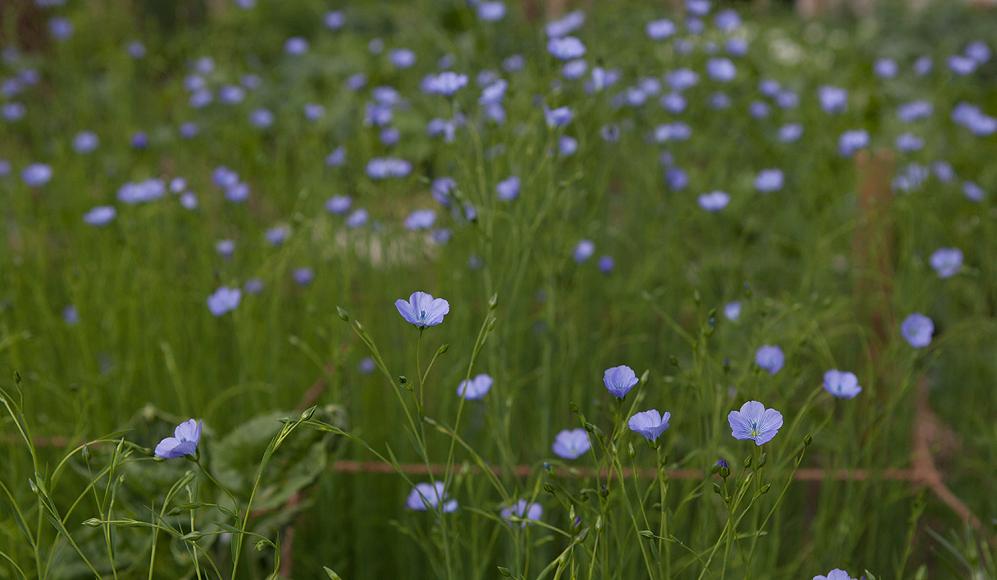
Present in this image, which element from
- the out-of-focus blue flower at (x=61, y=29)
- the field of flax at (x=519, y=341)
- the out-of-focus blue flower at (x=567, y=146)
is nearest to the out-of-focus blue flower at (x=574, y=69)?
the field of flax at (x=519, y=341)

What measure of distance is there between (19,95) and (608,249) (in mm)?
2725

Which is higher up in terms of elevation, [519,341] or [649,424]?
[649,424]

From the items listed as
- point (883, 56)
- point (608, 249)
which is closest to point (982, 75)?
point (883, 56)

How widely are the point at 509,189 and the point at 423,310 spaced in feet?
2.34

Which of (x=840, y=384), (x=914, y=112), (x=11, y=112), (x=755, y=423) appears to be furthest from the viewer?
(x=11, y=112)

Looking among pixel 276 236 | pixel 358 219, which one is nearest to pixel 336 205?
pixel 358 219

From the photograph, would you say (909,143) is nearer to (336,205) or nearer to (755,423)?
(336,205)

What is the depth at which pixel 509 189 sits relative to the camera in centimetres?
175

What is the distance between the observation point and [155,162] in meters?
3.32

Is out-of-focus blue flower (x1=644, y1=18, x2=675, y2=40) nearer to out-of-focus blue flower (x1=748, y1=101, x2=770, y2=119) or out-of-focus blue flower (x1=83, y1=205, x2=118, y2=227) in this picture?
out-of-focus blue flower (x1=748, y1=101, x2=770, y2=119)

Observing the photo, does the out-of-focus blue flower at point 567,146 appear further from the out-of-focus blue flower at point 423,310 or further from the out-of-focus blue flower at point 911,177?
the out-of-focus blue flower at point 423,310

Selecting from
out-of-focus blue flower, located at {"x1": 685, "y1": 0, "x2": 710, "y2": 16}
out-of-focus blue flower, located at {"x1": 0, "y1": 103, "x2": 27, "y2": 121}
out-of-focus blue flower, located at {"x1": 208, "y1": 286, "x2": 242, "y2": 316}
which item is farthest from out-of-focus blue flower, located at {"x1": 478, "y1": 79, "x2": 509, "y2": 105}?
out-of-focus blue flower, located at {"x1": 0, "y1": 103, "x2": 27, "y2": 121}

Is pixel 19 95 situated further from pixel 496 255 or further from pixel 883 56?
pixel 883 56

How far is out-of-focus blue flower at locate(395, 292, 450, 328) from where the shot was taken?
1.05 meters
